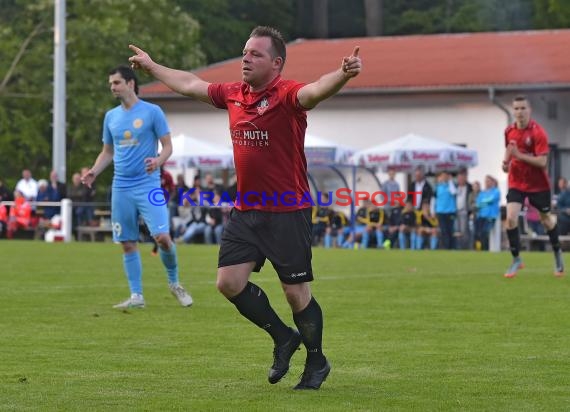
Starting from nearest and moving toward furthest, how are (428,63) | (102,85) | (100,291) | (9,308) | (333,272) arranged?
(9,308) → (100,291) → (333,272) → (428,63) → (102,85)

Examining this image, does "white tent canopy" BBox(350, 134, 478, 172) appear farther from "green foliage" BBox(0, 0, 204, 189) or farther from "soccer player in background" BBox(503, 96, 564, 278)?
"green foliage" BBox(0, 0, 204, 189)

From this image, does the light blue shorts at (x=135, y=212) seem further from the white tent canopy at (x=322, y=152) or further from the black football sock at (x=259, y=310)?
the white tent canopy at (x=322, y=152)

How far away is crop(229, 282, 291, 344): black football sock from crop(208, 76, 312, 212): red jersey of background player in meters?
0.51

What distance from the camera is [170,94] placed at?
46.1 m

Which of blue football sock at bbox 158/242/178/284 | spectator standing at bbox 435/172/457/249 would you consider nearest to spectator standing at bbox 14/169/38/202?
spectator standing at bbox 435/172/457/249

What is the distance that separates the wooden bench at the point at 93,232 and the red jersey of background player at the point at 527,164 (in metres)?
19.5

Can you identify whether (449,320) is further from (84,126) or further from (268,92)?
(84,126)

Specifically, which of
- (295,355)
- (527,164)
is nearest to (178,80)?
(295,355)

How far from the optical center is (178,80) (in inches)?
359

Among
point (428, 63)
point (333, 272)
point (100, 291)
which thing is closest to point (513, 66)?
point (428, 63)

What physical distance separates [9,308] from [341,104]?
3048 centimetres

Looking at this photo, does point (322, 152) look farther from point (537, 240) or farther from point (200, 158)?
point (537, 240)

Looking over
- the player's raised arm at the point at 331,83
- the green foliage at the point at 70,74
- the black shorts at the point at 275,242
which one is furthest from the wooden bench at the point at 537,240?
the player's raised arm at the point at 331,83

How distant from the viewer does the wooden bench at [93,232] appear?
36438 millimetres
